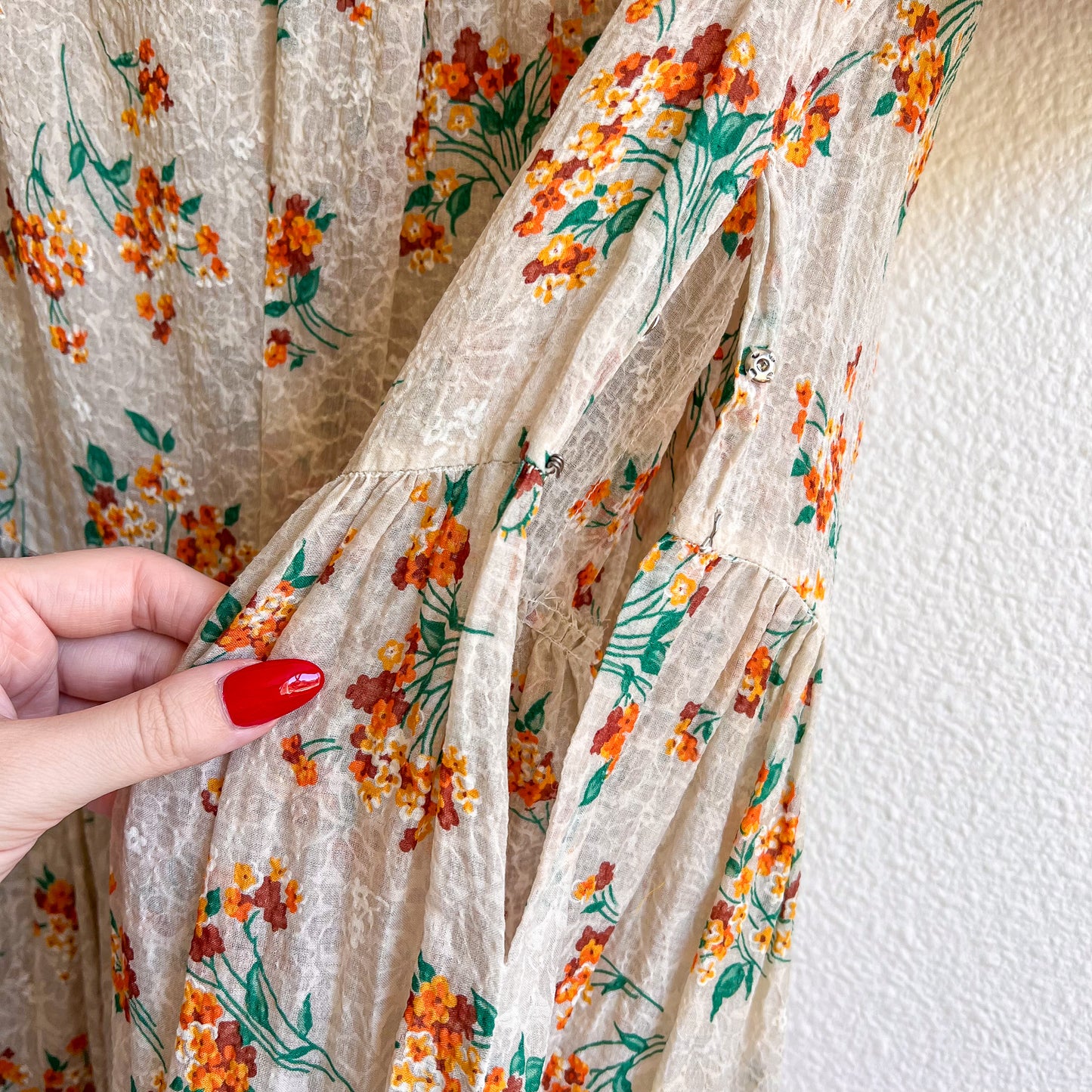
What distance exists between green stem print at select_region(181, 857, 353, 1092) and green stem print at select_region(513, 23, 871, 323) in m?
0.30

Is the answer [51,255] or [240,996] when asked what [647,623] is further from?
[51,255]

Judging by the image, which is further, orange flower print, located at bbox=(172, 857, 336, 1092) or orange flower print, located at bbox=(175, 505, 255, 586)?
orange flower print, located at bbox=(175, 505, 255, 586)

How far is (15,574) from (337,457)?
177mm

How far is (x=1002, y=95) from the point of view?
0.49m

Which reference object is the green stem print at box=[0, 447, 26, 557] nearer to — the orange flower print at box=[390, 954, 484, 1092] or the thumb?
the thumb

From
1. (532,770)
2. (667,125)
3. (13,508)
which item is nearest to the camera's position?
(667,125)

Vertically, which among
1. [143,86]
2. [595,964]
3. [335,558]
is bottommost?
[595,964]

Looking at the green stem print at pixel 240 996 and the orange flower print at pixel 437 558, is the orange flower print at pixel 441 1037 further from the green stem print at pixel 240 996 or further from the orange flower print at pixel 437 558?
the orange flower print at pixel 437 558

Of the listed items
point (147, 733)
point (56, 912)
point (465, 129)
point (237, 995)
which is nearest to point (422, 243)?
point (465, 129)

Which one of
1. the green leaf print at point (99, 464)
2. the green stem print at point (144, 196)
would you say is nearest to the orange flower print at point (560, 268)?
the green stem print at point (144, 196)

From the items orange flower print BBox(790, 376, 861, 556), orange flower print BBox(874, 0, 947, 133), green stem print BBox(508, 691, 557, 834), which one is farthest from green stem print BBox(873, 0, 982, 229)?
green stem print BBox(508, 691, 557, 834)

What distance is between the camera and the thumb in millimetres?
384

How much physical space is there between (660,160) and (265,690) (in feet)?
0.91

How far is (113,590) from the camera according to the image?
46 cm
